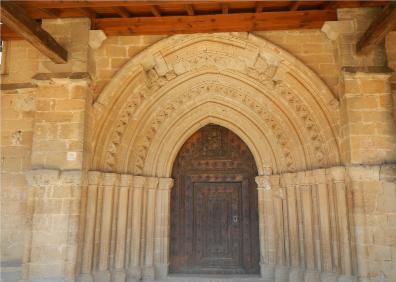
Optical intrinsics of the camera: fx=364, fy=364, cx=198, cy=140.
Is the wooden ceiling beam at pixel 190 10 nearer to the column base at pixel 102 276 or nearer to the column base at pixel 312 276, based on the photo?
the column base at pixel 102 276

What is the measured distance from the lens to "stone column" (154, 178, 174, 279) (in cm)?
527

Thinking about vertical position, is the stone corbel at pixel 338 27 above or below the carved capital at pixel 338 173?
above

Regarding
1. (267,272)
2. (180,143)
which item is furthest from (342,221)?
(180,143)

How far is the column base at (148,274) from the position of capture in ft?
16.7

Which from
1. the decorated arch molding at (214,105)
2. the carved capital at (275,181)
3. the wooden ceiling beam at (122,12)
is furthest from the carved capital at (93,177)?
the carved capital at (275,181)

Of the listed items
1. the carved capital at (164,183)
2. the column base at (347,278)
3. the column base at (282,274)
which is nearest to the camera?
the column base at (347,278)

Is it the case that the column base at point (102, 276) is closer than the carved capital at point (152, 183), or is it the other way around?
the column base at point (102, 276)

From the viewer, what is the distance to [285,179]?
5.14 meters

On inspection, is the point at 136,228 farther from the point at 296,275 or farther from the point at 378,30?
the point at 378,30

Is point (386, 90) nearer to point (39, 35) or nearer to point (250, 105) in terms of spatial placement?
point (250, 105)

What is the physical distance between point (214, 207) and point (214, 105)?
1601 millimetres

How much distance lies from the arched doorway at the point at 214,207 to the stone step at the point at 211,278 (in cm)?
16

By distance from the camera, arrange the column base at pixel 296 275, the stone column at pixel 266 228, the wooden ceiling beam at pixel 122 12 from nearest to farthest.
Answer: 1. the wooden ceiling beam at pixel 122 12
2. the column base at pixel 296 275
3. the stone column at pixel 266 228

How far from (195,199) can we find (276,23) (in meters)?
2.88
